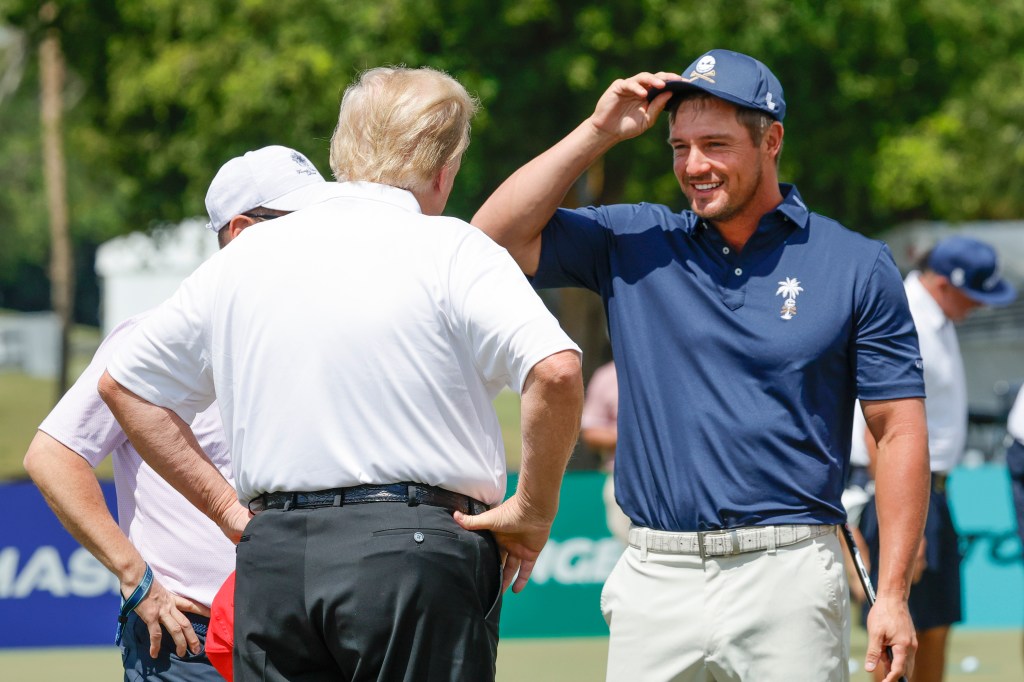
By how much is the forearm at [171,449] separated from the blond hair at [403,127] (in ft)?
2.10

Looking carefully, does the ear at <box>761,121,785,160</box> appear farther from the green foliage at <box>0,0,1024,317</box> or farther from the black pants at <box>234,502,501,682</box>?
the green foliage at <box>0,0,1024,317</box>

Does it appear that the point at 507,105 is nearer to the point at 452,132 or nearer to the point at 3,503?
the point at 3,503

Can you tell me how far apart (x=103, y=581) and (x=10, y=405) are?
105 ft

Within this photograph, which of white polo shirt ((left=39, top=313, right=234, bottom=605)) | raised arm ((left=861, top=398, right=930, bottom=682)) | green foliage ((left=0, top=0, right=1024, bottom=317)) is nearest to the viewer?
raised arm ((left=861, top=398, right=930, bottom=682))

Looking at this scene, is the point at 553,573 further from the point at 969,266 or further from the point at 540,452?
the point at 540,452

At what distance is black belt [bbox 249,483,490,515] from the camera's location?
2.76 meters

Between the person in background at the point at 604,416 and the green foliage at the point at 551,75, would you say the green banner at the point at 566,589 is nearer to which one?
the person in background at the point at 604,416

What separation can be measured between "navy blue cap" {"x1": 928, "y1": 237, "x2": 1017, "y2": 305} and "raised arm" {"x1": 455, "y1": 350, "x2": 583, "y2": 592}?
141 inches

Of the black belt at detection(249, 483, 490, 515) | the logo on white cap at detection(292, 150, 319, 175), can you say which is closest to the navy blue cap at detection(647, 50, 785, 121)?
the logo on white cap at detection(292, 150, 319, 175)

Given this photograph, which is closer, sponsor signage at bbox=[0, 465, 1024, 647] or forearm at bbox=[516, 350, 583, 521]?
forearm at bbox=[516, 350, 583, 521]

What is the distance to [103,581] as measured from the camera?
8766 millimetres

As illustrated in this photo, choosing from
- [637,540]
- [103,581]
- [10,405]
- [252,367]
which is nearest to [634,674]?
[637,540]

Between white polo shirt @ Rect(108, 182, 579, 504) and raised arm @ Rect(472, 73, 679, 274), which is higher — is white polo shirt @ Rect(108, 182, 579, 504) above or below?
below

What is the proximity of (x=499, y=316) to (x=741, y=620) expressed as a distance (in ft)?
3.37
